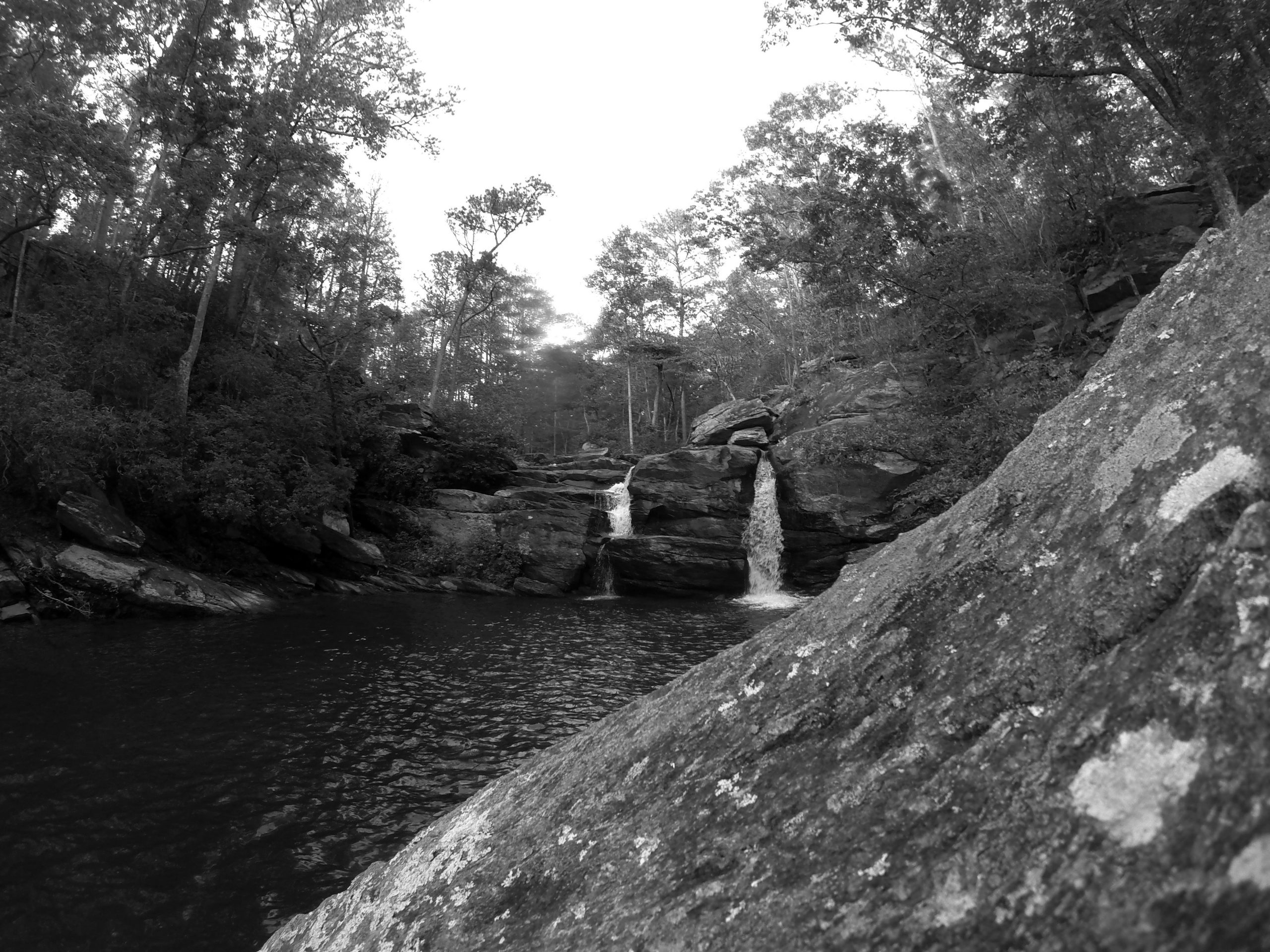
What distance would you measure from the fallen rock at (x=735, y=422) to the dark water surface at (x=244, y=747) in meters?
16.4

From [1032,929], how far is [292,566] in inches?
993

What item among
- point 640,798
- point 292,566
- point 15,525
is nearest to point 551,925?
point 640,798

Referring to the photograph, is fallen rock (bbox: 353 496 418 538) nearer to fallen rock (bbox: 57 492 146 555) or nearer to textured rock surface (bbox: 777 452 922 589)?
fallen rock (bbox: 57 492 146 555)

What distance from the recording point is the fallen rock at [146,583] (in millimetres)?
15688

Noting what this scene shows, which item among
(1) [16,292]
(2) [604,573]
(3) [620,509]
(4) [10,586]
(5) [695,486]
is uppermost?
(1) [16,292]

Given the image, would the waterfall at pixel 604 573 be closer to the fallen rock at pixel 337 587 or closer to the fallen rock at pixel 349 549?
the fallen rock at pixel 349 549

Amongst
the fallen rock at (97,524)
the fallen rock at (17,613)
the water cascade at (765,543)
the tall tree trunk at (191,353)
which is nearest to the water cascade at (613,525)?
the water cascade at (765,543)

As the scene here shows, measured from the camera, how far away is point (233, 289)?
28609mm

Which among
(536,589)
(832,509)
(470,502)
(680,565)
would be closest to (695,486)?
(680,565)

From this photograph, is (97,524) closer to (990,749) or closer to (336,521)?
(336,521)

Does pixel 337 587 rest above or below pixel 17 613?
below

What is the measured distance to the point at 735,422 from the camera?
32094 millimetres

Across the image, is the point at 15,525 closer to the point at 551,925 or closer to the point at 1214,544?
the point at 551,925

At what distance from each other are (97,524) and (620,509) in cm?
1780
